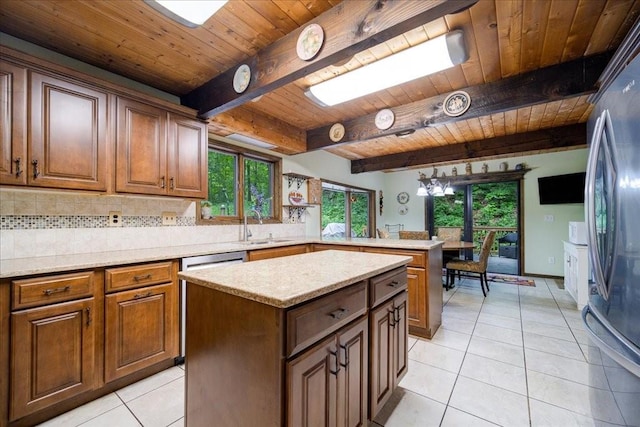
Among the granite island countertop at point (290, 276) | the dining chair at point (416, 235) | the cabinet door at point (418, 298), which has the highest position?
the granite island countertop at point (290, 276)

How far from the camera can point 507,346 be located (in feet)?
8.24

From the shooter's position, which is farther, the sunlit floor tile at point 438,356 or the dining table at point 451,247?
the dining table at point 451,247

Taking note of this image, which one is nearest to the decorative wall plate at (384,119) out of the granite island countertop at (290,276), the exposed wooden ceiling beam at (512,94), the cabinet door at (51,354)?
the exposed wooden ceiling beam at (512,94)

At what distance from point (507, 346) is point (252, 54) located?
3282 millimetres

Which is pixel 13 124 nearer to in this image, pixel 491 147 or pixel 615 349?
pixel 615 349

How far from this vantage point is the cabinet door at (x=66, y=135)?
1721 mm

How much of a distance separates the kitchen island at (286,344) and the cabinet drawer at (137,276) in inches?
35.4

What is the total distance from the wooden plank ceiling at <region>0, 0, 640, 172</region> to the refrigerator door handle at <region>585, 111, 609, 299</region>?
84cm

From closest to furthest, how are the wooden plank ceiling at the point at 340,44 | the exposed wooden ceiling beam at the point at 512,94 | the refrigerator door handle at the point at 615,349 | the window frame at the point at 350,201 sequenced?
the refrigerator door handle at the point at 615,349 < the wooden plank ceiling at the point at 340,44 < the exposed wooden ceiling beam at the point at 512,94 < the window frame at the point at 350,201

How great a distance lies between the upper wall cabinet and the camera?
83.0 inches

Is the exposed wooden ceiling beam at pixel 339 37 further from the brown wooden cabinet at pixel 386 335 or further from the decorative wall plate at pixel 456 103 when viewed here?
the decorative wall plate at pixel 456 103

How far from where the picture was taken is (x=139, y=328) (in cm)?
193

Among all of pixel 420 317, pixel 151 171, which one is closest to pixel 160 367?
pixel 151 171

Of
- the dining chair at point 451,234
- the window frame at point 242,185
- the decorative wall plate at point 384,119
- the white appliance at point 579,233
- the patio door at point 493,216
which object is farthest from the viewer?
the patio door at point 493,216
